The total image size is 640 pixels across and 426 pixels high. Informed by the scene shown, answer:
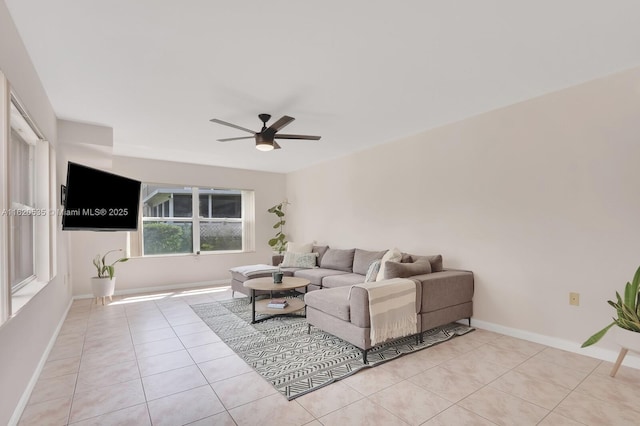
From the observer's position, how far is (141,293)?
5.31m

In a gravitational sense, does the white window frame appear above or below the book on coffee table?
above

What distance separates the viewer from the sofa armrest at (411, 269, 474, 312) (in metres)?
3.08

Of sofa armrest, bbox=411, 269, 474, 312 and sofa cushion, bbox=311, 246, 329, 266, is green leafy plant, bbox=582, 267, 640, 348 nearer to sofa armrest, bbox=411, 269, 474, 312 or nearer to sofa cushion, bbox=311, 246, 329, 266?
sofa armrest, bbox=411, 269, 474, 312

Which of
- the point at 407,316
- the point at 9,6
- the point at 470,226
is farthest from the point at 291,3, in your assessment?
the point at 470,226

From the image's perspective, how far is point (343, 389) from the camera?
2217 mm

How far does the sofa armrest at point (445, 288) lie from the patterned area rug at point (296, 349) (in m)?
0.35

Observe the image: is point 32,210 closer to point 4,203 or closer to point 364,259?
point 4,203

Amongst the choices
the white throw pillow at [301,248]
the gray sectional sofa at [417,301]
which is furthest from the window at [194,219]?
the gray sectional sofa at [417,301]

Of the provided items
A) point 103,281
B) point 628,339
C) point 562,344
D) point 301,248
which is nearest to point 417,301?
point 562,344

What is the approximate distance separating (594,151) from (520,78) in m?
0.91

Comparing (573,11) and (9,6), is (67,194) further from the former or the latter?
(573,11)

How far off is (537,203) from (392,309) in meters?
1.79

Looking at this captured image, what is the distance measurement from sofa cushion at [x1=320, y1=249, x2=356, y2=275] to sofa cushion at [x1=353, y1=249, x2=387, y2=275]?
0.13m

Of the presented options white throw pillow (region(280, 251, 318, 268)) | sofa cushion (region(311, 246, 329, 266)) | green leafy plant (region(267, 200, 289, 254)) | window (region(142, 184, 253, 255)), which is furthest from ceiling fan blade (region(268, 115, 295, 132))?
green leafy plant (region(267, 200, 289, 254))
